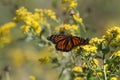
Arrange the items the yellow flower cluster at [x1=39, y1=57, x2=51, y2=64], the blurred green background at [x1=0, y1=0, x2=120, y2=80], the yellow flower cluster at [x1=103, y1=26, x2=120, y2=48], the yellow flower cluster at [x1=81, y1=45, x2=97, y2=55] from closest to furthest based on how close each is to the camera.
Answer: the yellow flower cluster at [x1=81, y1=45, x2=97, y2=55]
the yellow flower cluster at [x1=103, y1=26, x2=120, y2=48]
the yellow flower cluster at [x1=39, y1=57, x2=51, y2=64]
the blurred green background at [x1=0, y1=0, x2=120, y2=80]

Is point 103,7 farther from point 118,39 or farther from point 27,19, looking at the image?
point 118,39

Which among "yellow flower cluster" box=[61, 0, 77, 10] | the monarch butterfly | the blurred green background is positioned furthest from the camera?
the blurred green background

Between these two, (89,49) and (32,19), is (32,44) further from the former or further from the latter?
(89,49)

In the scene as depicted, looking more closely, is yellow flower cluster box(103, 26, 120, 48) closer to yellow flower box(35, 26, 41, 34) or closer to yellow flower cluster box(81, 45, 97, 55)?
yellow flower cluster box(81, 45, 97, 55)

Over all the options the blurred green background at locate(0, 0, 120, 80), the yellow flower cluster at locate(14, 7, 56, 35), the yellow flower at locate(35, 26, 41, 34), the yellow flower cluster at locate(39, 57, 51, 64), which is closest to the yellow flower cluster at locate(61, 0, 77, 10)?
the yellow flower cluster at locate(14, 7, 56, 35)

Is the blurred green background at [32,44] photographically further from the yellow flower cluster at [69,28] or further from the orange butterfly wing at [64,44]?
the orange butterfly wing at [64,44]

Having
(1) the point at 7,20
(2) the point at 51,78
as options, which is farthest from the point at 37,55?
(1) the point at 7,20
